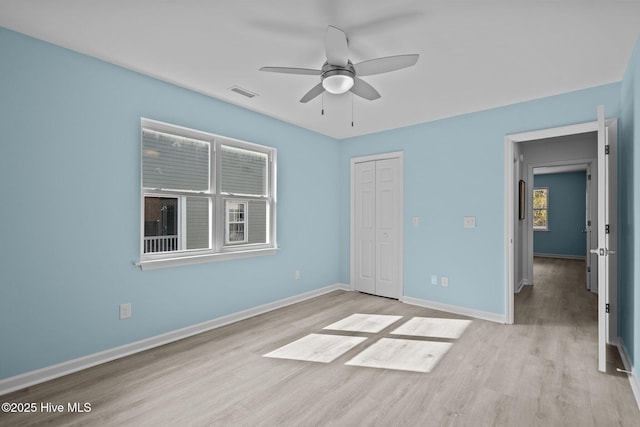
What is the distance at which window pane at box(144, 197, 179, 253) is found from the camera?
9.96 ft

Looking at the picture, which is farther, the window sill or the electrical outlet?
the window sill

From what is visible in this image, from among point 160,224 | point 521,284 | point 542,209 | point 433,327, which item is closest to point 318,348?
point 433,327

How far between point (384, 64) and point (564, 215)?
927 centimetres

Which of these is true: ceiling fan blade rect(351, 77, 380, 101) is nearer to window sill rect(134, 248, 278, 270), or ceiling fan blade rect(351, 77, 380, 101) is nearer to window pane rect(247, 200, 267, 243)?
window pane rect(247, 200, 267, 243)

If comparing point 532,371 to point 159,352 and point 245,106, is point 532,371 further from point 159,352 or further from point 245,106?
point 245,106

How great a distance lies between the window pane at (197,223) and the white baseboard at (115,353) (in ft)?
2.83

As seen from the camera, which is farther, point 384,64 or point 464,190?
point 464,190

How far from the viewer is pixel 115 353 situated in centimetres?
274

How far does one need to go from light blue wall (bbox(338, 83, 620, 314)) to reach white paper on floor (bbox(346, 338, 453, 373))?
123cm

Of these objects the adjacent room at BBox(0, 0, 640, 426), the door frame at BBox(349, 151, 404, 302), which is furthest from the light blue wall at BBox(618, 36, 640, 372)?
the door frame at BBox(349, 151, 404, 302)

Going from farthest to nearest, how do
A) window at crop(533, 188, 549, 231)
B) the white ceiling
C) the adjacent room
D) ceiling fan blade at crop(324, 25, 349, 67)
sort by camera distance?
window at crop(533, 188, 549, 231) < the adjacent room < the white ceiling < ceiling fan blade at crop(324, 25, 349, 67)

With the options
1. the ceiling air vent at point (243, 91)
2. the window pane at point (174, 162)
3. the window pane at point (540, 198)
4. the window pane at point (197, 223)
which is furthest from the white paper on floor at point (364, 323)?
the window pane at point (540, 198)

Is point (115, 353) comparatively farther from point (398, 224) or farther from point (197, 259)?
point (398, 224)

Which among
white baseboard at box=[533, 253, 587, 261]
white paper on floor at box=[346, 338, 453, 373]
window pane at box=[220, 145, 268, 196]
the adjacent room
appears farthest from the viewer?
white baseboard at box=[533, 253, 587, 261]
